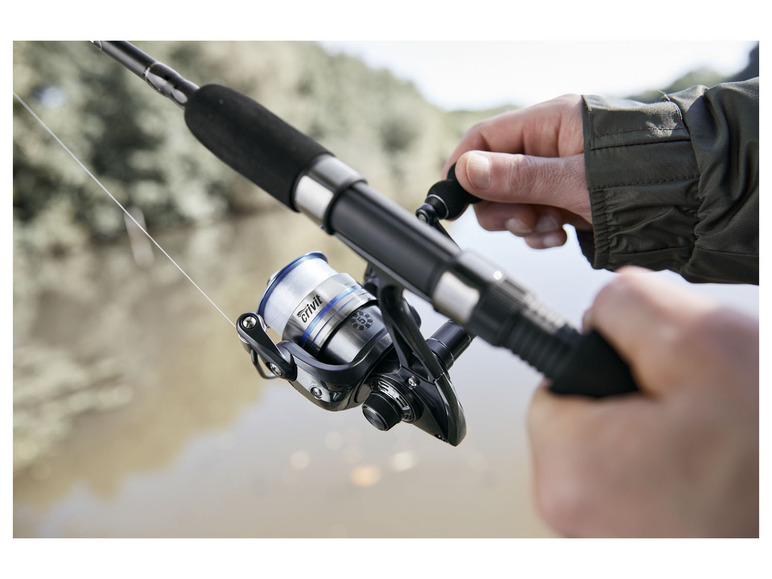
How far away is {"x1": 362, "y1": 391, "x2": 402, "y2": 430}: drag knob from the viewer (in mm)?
801

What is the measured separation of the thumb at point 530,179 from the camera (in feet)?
3.77

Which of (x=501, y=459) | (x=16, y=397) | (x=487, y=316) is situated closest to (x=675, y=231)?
(x=487, y=316)

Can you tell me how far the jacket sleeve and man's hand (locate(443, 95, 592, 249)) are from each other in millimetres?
77

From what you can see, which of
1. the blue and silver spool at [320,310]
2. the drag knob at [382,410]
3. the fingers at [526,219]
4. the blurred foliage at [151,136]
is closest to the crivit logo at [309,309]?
the blue and silver spool at [320,310]

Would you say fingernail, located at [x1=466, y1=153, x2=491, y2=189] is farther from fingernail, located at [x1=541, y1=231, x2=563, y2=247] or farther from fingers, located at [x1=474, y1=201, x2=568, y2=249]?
fingernail, located at [x1=541, y1=231, x2=563, y2=247]

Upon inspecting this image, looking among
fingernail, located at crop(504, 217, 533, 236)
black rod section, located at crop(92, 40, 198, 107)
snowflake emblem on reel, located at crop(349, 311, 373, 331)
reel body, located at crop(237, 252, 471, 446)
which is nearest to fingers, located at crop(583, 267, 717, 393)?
reel body, located at crop(237, 252, 471, 446)

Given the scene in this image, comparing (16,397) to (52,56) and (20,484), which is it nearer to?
(20,484)

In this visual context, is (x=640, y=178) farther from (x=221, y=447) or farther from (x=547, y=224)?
(x=221, y=447)

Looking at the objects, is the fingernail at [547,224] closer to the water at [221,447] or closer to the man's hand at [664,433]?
the water at [221,447]

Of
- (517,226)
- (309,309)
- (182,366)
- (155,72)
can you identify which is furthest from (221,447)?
(155,72)

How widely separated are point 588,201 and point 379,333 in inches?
25.4

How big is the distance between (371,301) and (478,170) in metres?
0.42

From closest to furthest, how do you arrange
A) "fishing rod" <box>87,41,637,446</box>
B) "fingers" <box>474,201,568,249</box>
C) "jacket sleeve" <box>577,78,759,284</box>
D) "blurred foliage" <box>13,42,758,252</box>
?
"fishing rod" <box>87,41,637,446</box>, "jacket sleeve" <box>577,78,759,284</box>, "fingers" <box>474,201,568,249</box>, "blurred foliage" <box>13,42,758,252</box>

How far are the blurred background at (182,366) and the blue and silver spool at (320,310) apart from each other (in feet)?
0.44
